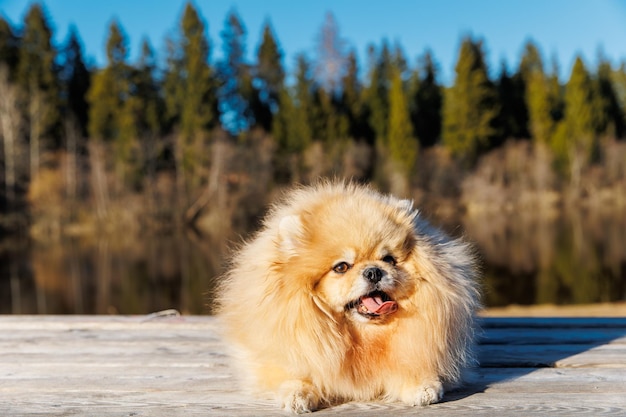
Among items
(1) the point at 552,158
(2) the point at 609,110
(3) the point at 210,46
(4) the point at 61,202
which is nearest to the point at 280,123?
(3) the point at 210,46

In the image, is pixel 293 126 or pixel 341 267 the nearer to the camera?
pixel 341 267

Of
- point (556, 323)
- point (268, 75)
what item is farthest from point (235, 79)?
point (556, 323)

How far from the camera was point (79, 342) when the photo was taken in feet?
11.0

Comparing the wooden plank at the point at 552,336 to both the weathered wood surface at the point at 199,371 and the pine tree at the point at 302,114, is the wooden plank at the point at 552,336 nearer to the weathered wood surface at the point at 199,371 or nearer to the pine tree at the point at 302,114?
the weathered wood surface at the point at 199,371

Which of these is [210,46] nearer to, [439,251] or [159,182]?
[159,182]

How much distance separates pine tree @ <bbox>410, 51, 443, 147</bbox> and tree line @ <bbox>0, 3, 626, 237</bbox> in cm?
10

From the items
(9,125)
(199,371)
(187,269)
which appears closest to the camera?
(199,371)

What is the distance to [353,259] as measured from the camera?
2.23 meters

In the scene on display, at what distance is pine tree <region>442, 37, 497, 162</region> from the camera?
134 feet

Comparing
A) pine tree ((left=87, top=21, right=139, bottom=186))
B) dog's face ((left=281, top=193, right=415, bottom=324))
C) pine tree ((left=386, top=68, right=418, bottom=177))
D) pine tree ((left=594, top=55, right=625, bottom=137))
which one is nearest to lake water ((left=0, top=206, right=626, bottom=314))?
pine tree ((left=87, top=21, right=139, bottom=186))

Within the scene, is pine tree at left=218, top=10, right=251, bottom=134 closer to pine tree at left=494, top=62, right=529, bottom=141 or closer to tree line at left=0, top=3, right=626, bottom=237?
tree line at left=0, top=3, right=626, bottom=237

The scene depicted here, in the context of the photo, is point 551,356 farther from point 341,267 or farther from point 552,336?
point 341,267

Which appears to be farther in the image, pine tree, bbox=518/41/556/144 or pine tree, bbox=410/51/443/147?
pine tree, bbox=410/51/443/147

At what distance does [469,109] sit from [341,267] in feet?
134
